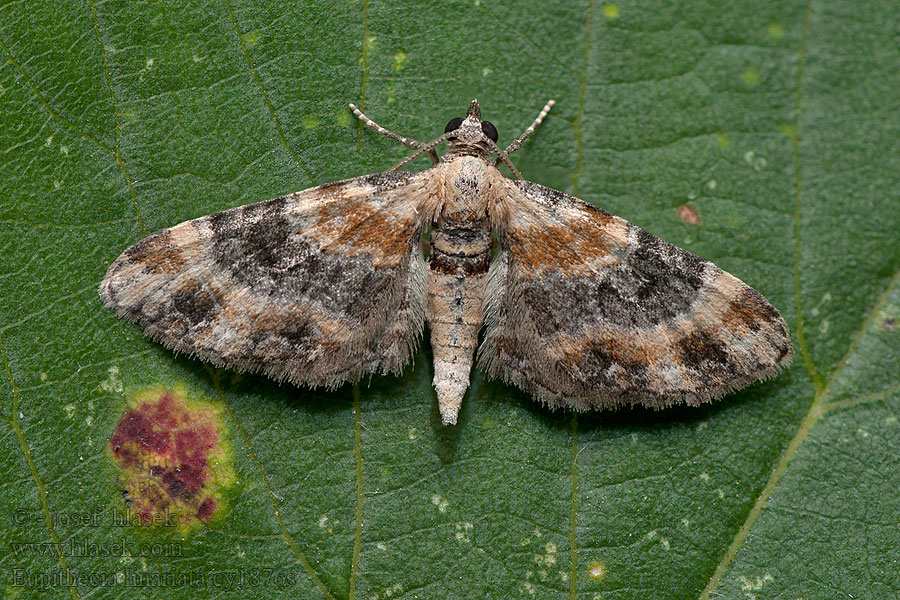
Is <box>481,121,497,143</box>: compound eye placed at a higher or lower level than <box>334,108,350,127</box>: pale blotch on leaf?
lower

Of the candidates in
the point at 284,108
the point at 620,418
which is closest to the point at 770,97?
the point at 620,418

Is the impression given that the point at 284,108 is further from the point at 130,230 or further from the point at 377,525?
the point at 377,525

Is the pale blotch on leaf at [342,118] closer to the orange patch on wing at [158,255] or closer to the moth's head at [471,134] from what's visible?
the moth's head at [471,134]

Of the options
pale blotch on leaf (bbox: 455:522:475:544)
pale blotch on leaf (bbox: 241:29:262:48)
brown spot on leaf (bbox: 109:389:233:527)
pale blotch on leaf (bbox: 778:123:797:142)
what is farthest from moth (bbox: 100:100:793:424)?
pale blotch on leaf (bbox: 778:123:797:142)

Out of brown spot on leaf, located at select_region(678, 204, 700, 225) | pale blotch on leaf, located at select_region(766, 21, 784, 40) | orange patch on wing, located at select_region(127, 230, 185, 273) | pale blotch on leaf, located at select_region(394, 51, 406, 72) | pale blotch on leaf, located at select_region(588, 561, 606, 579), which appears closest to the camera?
orange patch on wing, located at select_region(127, 230, 185, 273)

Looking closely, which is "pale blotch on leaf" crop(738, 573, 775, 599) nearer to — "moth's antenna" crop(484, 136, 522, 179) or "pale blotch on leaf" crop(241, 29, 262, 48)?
"moth's antenna" crop(484, 136, 522, 179)
